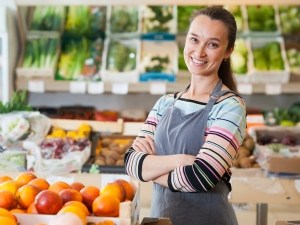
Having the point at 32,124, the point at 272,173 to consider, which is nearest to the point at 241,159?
the point at 272,173

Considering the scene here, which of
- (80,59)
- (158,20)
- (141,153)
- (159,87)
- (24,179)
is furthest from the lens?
(158,20)

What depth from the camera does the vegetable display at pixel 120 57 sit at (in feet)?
13.9

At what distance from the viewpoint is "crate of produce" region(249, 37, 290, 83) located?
4059 millimetres

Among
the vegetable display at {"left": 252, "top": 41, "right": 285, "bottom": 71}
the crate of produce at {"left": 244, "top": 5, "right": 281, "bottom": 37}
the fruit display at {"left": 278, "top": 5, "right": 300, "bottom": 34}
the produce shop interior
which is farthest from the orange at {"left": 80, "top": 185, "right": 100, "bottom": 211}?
the fruit display at {"left": 278, "top": 5, "right": 300, "bottom": 34}

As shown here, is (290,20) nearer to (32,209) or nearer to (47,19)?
(47,19)

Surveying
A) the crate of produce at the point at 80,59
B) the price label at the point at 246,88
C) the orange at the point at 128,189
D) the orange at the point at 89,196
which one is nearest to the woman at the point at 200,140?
the orange at the point at 128,189

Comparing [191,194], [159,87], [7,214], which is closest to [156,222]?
[191,194]

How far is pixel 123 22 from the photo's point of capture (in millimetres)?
4500

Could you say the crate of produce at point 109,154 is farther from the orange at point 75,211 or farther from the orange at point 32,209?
the orange at point 75,211

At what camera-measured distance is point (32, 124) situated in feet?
12.1

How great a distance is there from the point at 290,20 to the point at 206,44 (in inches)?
113

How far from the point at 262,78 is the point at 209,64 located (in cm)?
230

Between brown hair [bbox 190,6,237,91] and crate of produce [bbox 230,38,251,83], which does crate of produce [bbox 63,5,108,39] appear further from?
brown hair [bbox 190,6,237,91]

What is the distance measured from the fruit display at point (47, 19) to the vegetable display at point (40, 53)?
0.47 feet
